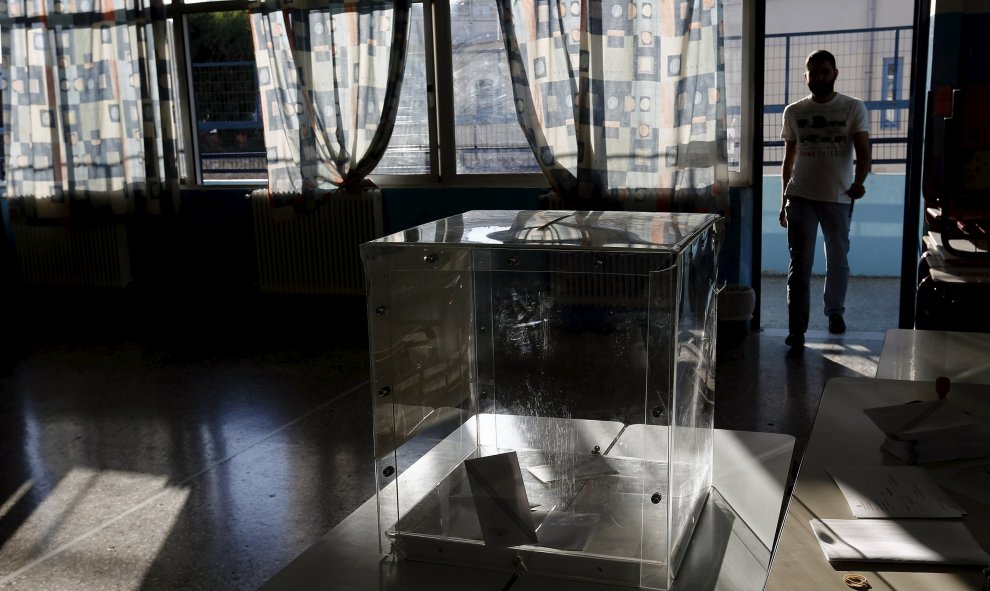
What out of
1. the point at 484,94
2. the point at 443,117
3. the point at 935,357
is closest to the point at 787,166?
the point at 484,94

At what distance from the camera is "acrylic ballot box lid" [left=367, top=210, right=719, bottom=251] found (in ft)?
3.79

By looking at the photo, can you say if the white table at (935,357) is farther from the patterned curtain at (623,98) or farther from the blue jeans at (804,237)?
the patterned curtain at (623,98)

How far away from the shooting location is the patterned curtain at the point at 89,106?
545cm


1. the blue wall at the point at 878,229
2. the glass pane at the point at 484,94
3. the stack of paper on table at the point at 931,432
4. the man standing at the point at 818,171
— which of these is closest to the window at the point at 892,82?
the blue wall at the point at 878,229

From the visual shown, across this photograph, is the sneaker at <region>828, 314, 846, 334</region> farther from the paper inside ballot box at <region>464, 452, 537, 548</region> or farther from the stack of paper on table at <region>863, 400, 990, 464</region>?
the paper inside ballot box at <region>464, 452, 537, 548</region>

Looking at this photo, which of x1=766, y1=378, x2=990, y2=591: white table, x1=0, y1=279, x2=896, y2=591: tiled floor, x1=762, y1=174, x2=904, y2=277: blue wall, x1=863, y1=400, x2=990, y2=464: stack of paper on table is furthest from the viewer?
x1=762, y1=174, x2=904, y2=277: blue wall

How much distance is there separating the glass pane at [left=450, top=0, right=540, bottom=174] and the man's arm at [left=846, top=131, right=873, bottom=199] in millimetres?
1594

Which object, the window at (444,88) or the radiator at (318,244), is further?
the radiator at (318,244)

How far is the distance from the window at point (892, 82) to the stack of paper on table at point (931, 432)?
4899 millimetres

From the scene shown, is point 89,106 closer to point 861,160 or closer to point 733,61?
point 733,61

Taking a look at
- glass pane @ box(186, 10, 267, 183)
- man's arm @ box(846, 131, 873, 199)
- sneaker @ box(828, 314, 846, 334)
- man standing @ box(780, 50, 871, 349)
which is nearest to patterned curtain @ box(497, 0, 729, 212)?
man standing @ box(780, 50, 871, 349)

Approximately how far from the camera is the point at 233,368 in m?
4.55

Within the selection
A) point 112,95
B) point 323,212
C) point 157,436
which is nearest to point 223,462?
point 157,436

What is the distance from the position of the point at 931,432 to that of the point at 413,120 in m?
4.00
